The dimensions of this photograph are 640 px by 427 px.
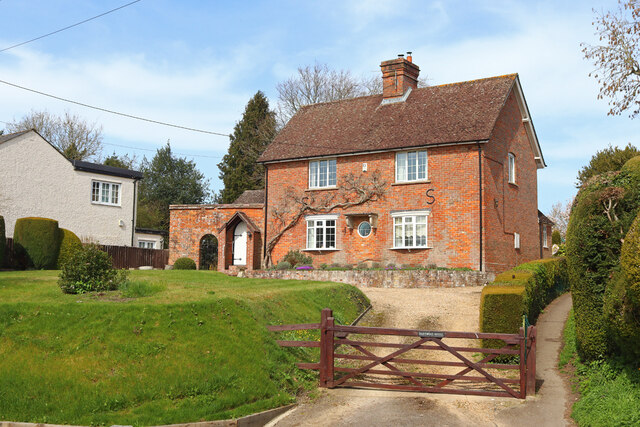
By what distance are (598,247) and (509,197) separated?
18652 millimetres

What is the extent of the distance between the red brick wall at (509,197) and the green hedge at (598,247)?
47.8 ft

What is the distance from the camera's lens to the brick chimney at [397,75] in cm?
3244

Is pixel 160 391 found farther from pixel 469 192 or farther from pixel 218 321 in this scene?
pixel 469 192

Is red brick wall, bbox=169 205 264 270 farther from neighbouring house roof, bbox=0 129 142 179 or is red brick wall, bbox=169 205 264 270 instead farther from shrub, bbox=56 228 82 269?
shrub, bbox=56 228 82 269

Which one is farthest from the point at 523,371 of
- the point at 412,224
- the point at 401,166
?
the point at 401,166

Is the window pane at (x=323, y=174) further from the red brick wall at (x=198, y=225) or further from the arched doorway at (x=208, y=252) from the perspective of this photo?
the arched doorway at (x=208, y=252)

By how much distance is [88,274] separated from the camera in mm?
14977

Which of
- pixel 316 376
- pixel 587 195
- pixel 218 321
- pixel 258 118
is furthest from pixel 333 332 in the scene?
pixel 258 118

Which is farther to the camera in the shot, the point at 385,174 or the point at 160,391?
the point at 385,174

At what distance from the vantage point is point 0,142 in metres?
32.6

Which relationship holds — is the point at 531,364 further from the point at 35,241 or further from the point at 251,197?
the point at 251,197

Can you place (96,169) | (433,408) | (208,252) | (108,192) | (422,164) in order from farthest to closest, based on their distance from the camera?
(208,252) → (108,192) → (96,169) → (422,164) → (433,408)

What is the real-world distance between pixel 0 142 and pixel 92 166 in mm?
5353

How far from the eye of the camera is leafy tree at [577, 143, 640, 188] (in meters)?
44.5
